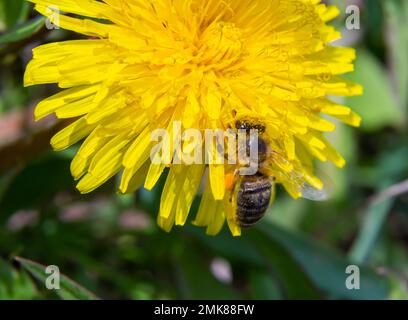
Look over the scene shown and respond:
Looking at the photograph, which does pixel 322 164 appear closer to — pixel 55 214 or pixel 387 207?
pixel 387 207

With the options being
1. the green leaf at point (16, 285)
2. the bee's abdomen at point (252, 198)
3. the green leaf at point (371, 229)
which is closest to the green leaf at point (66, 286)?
the green leaf at point (16, 285)

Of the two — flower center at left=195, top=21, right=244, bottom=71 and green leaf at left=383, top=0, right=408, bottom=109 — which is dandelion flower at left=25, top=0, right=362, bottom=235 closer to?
flower center at left=195, top=21, right=244, bottom=71

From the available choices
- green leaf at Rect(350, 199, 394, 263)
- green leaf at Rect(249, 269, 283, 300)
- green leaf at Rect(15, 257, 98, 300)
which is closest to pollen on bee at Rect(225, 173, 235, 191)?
green leaf at Rect(15, 257, 98, 300)

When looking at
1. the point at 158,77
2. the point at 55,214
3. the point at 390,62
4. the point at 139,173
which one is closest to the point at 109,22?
the point at 158,77

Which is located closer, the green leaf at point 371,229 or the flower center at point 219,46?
the flower center at point 219,46

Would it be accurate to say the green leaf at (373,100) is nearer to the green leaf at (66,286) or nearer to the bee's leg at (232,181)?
the bee's leg at (232,181)
